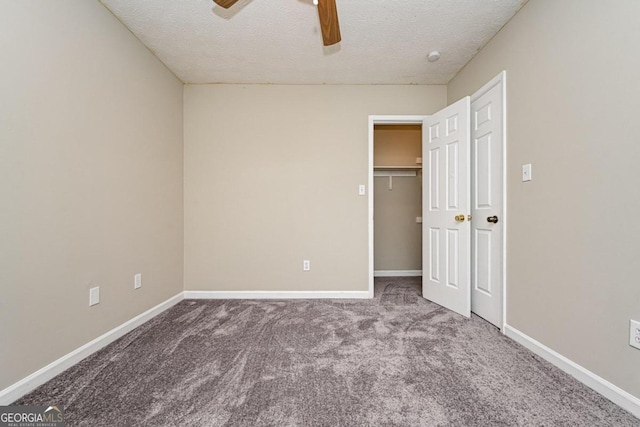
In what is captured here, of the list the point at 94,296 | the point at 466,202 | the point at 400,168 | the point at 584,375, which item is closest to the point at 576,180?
the point at 466,202

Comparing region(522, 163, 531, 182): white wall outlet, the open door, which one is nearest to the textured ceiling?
the open door

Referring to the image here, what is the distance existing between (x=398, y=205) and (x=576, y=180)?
8.98ft

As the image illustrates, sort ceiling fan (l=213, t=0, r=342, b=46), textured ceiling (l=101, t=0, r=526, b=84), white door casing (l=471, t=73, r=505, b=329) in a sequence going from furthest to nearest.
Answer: white door casing (l=471, t=73, r=505, b=329) → textured ceiling (l=101, t=0, r=526, b=84) → ceiling fan (l=213, t=0, r=342, b=46)

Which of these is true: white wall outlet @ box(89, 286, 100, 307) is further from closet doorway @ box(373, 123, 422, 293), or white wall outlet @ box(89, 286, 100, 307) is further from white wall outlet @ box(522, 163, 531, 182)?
closet doorway @ box(373, 123, 422, 293)

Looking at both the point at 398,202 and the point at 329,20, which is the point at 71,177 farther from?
the point at 398,202

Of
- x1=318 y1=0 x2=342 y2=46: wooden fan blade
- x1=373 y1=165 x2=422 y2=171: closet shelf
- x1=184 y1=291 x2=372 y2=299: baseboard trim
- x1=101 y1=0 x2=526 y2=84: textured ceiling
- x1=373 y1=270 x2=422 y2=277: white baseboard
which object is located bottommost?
x1=373 y1=270 x2=422 y2=277: white baseboard

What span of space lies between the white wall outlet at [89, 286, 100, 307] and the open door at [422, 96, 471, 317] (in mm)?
2987

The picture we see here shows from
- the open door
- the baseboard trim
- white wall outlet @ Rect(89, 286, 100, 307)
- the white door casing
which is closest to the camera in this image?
white wall outlet @ Rect(89, 286, 100, 307)

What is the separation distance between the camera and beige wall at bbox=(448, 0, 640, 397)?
1.25 metres

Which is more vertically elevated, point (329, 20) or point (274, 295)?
point (329, 20)

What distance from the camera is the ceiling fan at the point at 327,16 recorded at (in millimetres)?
1532

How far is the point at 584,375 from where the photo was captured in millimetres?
1428

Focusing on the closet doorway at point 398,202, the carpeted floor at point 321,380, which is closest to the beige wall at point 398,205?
the closet doorway at point 398,202

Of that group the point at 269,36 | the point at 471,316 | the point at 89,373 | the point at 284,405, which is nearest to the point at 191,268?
the point at 89,373
